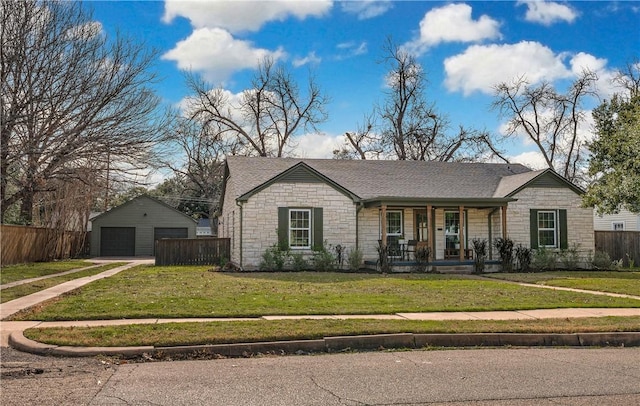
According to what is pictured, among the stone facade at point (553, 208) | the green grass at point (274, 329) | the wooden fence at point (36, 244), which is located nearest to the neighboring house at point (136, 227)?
the wooden fence at point (36, 244)

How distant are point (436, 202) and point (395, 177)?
3.75m

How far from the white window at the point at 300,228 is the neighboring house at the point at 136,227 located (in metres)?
18.9

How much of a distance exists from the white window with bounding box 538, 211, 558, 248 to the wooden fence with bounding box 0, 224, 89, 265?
69.5 feet

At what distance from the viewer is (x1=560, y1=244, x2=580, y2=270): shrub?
23886 mm

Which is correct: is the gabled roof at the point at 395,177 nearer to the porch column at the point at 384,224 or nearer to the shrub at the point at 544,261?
the porch column at the point at 384,224

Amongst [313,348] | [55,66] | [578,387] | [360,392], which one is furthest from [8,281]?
[578,387]

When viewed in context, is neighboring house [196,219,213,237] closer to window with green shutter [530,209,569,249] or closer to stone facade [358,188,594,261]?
stone facade [358,188,594,261]

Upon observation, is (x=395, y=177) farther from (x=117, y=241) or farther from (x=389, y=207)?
(x=117, y=241)

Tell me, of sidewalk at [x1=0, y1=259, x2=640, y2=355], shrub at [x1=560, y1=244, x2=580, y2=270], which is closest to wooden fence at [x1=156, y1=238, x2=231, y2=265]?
sidewalk at [x1=0, y1=259, x2=640, y2=355]

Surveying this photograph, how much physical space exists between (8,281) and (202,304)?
8.72 metres

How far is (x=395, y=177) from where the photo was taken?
85.0 ft

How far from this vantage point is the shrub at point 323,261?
71.2 feet

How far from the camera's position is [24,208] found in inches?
1097

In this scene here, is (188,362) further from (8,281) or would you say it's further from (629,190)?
(629,190)
